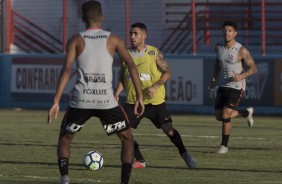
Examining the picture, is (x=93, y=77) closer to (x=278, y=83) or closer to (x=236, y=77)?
(x=236, y=77)

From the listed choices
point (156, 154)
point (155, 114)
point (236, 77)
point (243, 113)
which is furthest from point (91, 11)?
point (243, 113)

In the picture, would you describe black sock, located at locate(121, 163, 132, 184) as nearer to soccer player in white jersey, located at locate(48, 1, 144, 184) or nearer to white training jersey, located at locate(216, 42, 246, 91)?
soccer player in white jersey, located at locate(48, 1, 144, 184)

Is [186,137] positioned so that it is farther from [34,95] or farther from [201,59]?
[34,95]

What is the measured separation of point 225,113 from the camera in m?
18.2

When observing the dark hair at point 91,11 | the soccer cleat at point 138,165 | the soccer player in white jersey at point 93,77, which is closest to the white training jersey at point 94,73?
the soccer player in white jersey at point 93,77

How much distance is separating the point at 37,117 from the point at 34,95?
6.10 metres

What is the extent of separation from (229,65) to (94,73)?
7048 mm

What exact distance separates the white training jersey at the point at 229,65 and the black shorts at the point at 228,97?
0.08m

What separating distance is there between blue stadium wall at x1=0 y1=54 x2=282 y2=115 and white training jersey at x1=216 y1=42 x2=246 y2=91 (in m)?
11.7

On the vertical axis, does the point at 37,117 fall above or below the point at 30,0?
below

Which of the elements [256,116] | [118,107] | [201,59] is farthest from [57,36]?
[118,107]

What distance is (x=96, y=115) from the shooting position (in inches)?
466

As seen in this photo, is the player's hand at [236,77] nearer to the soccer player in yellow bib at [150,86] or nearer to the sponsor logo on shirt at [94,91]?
the soccer player in yellow bib at [150,86]

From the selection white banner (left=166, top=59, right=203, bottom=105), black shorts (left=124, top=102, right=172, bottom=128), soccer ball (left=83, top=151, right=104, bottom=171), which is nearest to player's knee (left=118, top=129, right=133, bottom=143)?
soccer ball (left=83, top=151, right=104, bottom=171)
